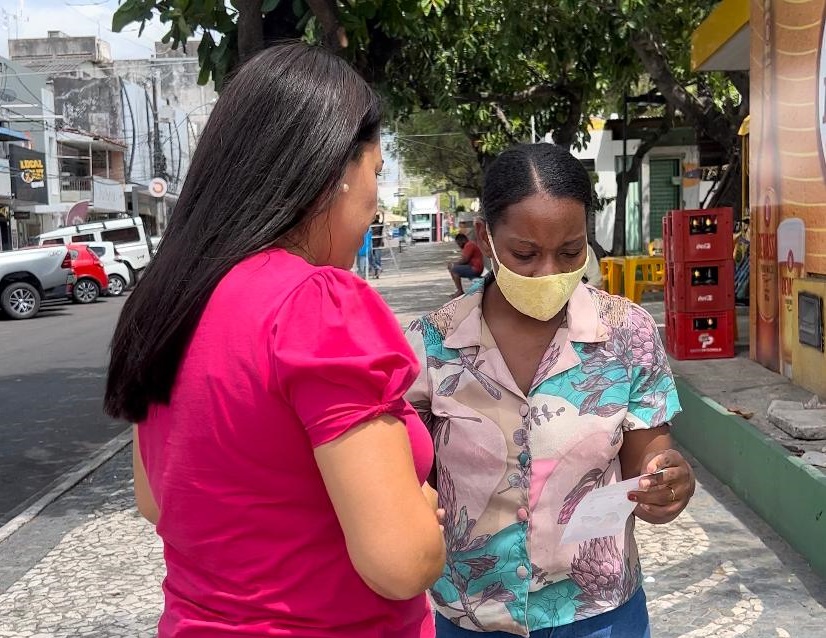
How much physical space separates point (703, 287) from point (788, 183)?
1.43 m

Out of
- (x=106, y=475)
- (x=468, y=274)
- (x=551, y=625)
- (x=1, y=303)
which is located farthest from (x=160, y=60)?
(x=551, y=625)

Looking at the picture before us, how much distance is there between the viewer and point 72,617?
402 cm

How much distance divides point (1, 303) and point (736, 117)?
1416cm

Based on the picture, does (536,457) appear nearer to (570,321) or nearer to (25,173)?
(570,321)

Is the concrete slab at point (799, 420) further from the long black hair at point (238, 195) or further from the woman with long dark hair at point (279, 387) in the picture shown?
the long black hair at point (238, 195)

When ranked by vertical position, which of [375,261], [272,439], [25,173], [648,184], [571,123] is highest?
[25,173]

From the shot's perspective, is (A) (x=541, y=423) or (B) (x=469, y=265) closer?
(A) (x=541, y=423)

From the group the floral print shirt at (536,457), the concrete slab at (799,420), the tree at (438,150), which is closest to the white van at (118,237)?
the tree at (438,150)

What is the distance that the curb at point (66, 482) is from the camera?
5.34 meters

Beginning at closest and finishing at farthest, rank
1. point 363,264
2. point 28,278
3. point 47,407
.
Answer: point 47,407 < point 28,278 < point 363,264

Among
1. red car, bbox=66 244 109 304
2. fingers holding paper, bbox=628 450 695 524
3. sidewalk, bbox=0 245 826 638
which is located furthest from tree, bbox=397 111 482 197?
fingers holding paper, bbox=628 450 695 524

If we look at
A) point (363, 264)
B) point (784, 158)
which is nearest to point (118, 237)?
point (363, 264)

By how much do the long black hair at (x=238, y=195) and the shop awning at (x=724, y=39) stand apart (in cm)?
764

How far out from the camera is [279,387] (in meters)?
1.22
